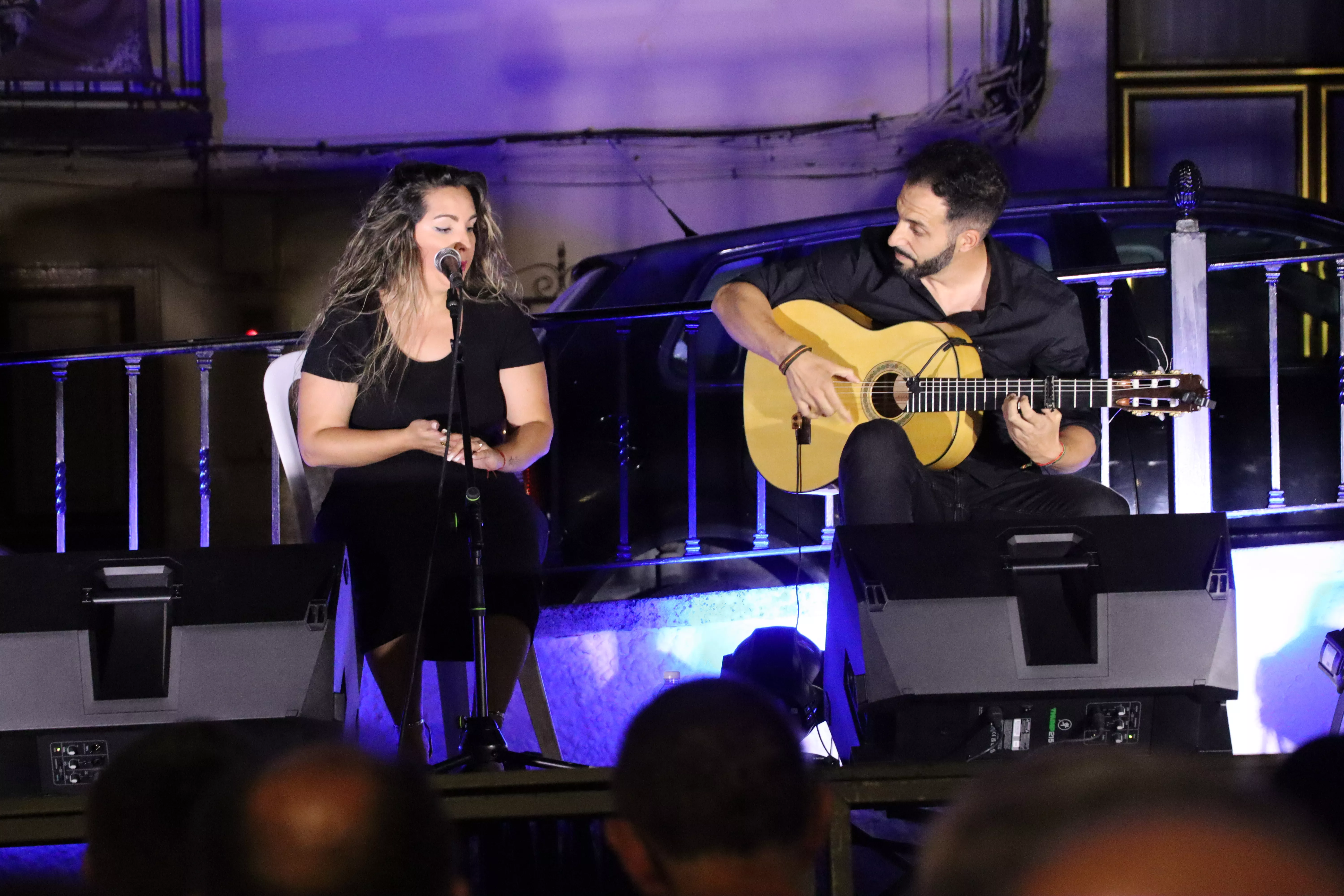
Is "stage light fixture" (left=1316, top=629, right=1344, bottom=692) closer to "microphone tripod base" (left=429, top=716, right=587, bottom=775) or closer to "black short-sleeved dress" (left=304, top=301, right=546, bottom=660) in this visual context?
"microphone tripod base" (left=429, top=716, right=587, bottom=775)

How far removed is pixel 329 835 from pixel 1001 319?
2443 millimetres

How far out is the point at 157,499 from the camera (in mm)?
5484

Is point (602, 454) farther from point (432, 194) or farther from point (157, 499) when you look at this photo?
point (157, 499)

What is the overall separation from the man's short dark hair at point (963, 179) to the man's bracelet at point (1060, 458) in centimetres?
56

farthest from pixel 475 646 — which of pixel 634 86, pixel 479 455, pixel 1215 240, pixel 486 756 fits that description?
pixel 634 86

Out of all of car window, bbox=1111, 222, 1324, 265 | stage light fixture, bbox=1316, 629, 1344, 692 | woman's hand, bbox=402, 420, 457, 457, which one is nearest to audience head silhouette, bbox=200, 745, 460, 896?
woman's hand, bbox=402, 420, 457, 457

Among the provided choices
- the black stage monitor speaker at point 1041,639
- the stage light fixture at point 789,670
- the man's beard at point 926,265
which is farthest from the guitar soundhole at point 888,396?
the black stage monitor speaker at point 1041,639

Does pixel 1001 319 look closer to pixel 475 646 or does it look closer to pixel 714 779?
pixel 475 646

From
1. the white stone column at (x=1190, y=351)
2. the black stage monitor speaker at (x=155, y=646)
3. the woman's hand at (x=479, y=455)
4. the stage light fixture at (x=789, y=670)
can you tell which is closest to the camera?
the black stage monitor speaker at (x=155, y=646)

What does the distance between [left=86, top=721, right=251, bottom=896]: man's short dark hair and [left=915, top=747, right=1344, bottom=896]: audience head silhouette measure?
0.71 m

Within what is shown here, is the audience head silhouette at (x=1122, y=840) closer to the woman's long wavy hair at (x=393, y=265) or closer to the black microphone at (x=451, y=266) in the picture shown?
the black microphone at (x=451, y=266)

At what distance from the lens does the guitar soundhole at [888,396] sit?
2.95 m

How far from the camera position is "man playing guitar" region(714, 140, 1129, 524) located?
283cm

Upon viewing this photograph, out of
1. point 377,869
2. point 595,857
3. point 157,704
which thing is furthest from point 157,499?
point 377,869
